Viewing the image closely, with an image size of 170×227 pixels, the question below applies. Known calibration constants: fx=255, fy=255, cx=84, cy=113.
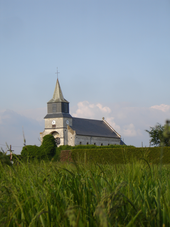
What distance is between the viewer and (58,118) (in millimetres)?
66562

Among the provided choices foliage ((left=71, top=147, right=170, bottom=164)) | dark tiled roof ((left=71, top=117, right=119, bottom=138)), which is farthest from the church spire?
foliage ((left=71, top=147, right=170, bottom=164))

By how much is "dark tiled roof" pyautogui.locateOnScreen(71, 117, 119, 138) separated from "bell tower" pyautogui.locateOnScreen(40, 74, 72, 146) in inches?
108

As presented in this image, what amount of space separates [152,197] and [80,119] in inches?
2728

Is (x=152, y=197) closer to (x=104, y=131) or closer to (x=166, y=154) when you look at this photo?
(x=166, y=154)

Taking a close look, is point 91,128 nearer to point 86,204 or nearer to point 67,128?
point 67,128

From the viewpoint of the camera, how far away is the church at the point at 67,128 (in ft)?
212

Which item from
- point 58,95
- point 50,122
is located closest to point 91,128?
point 50,122

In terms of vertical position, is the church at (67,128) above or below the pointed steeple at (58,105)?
below

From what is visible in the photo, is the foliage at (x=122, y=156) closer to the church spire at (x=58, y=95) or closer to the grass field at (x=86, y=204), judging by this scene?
the grass field at (x=86, y=204)

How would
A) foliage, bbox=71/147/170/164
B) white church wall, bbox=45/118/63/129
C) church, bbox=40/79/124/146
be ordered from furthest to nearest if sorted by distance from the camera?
white church wall, bbox=45/118/63/129
church, bbox=40/79/124/146
foliage, bbox=71/147/170/164

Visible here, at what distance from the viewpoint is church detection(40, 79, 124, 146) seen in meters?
64.7

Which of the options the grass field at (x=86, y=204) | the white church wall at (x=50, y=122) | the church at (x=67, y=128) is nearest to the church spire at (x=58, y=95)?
the church at (x=67, y=128)

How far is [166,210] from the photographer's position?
201cm

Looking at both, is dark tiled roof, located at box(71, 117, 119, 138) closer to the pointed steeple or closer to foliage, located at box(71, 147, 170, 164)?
the pointed steeple
